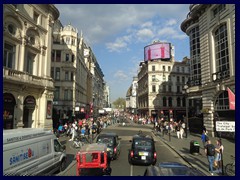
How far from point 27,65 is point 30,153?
18.1m

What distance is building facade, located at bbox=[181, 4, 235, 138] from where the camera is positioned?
24.7m

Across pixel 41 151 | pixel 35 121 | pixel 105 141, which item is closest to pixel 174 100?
pixel 35 121

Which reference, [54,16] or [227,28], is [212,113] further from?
[54,16]

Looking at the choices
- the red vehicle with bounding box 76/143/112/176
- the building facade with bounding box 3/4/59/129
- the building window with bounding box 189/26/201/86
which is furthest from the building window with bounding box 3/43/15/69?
the building window with bounding box 189/26/201/86

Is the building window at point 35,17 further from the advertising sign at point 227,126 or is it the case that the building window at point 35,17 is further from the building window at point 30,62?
the advertising sign at point 227,126

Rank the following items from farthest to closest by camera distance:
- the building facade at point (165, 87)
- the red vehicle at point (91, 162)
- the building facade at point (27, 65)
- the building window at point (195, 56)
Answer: the building facade at point (165, 87) → the building window at point (195, 56) → the building facade at point (27, 65) → the red vehicle at point (91, 162)

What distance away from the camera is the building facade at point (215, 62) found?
81.1ft

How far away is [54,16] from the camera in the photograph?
31.1 meters

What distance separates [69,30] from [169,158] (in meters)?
36.6

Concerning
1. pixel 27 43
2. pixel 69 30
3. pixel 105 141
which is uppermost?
pixel 69 30

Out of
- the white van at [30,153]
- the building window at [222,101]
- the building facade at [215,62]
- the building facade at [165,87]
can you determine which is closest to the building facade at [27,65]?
the white van at [30,153]

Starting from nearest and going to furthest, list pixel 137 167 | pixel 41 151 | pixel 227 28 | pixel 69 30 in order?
1. pixel 41 151
2. pixel 137 167
3. pixel 227 28
4. pixel 69 30

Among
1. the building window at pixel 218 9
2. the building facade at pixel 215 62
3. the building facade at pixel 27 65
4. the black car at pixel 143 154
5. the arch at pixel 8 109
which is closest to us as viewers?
the black car at pixel 143 154

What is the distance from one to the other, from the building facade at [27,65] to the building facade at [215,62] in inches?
802
